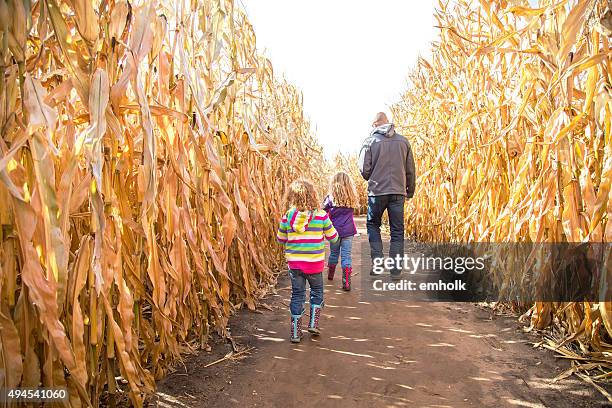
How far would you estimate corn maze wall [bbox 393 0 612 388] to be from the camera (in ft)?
6.61

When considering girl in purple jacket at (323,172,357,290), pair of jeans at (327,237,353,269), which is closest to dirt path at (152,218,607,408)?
pair of jeans at (327,237,353,269)

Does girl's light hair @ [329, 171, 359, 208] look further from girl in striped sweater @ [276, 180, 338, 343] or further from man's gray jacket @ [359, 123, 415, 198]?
girl in striped sweater @ [276, 180, 338, 343]

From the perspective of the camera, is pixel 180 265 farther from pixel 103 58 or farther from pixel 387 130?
pixel 387 130

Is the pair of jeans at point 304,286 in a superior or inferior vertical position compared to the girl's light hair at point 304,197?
inferior

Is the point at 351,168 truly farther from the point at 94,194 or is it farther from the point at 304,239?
the point at 94,194

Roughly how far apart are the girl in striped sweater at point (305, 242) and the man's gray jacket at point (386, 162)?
1580mm

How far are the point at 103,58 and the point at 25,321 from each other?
0.91 metres

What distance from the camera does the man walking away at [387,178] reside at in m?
4.38

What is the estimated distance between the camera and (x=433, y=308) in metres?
3.36

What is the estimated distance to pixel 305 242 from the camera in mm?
2883

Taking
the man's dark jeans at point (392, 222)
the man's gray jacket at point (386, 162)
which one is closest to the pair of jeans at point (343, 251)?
the man's dark jeans at point (392, 222)

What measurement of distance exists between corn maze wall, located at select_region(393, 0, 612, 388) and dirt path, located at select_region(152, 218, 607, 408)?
0.86 ft

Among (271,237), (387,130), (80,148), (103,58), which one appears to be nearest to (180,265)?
(80,148)

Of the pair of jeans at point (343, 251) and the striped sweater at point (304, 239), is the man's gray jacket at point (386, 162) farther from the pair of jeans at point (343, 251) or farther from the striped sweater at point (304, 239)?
the striped sweater at point (304, 239)
